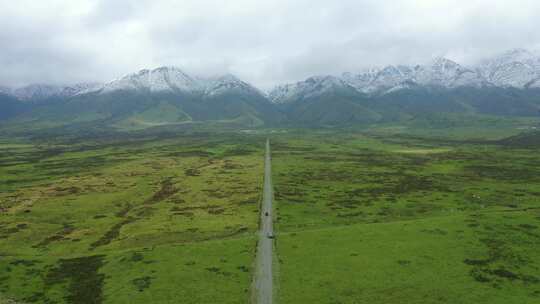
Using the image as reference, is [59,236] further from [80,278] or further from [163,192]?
[163,192]

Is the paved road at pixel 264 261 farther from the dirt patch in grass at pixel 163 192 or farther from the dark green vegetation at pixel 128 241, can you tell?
the dirt patch in grass at pixel 163 192

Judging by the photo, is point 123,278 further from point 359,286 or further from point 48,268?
point 359,286

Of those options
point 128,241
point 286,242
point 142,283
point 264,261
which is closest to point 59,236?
point 128,241

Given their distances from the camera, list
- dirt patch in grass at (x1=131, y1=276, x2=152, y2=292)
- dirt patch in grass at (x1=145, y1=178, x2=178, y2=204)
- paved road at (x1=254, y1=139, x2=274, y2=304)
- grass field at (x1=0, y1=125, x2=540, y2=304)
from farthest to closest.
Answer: dirt patch in grass at (x1=145, y1=178, x2=178, y2=204) → dirt patch in grass at (x1=131, y1=276, x2=152, y2=292) → grass field at (x1=0, y1=125, x2=540, y2=304) → paved road at (x1=254, y1=139, x2=274, y2=304)

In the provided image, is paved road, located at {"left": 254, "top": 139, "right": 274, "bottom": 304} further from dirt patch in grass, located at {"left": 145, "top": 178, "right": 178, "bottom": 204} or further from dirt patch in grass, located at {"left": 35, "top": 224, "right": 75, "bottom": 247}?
dirt patch in grass, located at {"left": 35, "top": 224, "right": 75, "bottom": 247}

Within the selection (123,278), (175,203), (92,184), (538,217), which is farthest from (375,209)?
(92,184)

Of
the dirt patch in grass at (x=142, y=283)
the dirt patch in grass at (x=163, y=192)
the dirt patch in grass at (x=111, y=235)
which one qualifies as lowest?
the dirt patch in grass at (x=142, y=283)

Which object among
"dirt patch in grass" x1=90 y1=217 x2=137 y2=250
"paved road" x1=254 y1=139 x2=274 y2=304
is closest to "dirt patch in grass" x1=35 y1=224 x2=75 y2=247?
"dirt patch in grass" x1=90 y1=217 x2=137 y2=250

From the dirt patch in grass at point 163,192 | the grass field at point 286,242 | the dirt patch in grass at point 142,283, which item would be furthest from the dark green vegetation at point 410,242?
the dirt patch in grass at point 163,192
